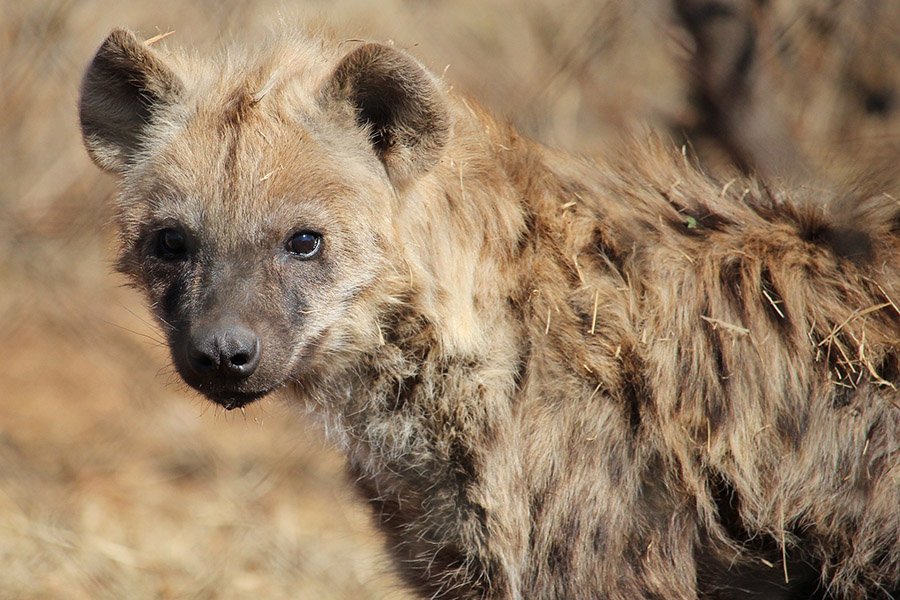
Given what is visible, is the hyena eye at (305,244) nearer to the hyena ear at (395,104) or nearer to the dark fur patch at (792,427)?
the hyena ear at (395,104)

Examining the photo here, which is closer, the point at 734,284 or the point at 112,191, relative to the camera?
the point at 734,284

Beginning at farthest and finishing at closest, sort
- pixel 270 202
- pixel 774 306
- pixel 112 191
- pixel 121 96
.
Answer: pixel 112 191
pixel 121 96
pixel 774 306
pixel 270 202

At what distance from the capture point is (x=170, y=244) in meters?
2.91

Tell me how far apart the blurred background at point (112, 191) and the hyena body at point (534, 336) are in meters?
0.46

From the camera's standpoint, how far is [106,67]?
120 inches

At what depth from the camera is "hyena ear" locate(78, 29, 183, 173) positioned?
3.00 metres

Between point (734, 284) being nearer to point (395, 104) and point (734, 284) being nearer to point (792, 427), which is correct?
point (792, 427)

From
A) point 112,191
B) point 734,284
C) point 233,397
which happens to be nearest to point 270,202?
point 233,397

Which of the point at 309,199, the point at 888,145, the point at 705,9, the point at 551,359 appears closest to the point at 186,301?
the point at 309,199

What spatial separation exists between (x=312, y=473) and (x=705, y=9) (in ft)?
9.76

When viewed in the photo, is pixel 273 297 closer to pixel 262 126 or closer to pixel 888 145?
pixel 262 126

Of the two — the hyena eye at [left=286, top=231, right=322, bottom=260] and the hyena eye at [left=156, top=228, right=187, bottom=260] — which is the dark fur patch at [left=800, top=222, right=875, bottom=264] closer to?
the hyena eye at [left=286, top=231, right=322, bottom=260]

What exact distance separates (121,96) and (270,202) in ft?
2.22

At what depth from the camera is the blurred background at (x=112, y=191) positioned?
13.8ft
